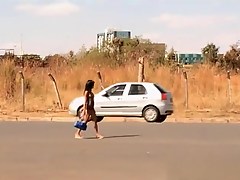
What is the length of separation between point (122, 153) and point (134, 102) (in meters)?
10.3

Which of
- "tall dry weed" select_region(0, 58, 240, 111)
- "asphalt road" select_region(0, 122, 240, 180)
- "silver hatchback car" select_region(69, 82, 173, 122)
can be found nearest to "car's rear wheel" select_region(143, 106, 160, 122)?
"silver hatchback car" select_region(69, 82, 173, 122)

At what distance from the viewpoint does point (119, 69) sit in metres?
37.7

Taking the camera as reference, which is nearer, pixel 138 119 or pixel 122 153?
pixel 122 153

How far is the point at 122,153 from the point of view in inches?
559

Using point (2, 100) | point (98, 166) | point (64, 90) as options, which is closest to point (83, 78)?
point (64, 90)

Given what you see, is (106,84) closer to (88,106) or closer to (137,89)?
(137,89)

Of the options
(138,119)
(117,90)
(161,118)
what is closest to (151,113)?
(161,118)

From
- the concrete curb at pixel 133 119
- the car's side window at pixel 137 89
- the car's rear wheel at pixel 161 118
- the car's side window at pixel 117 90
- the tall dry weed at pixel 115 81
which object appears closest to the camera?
the car's rear wheel at pixel 161 118

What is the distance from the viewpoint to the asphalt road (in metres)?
11.1

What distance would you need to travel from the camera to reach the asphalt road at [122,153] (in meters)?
11.1

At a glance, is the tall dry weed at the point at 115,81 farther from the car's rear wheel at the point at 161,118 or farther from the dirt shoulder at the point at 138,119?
the car's rear wheel at the point at 161,118

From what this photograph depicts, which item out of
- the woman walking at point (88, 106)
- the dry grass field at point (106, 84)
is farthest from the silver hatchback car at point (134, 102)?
the woman walking at point (88, 106)

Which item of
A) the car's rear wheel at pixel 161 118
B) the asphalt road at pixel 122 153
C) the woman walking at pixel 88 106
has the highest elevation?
the woman walking at pixel 88 106

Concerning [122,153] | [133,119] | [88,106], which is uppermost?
[88,106]
